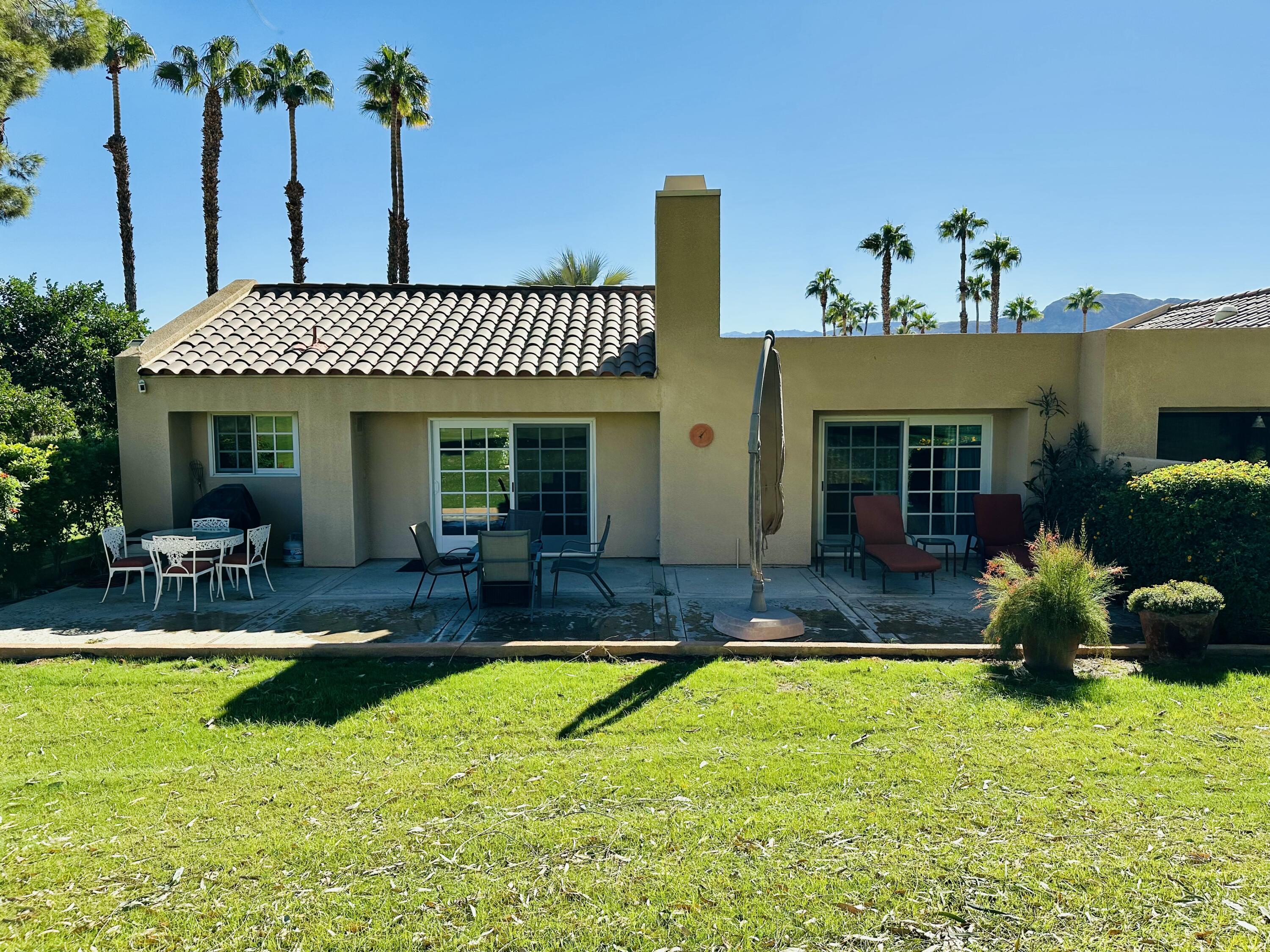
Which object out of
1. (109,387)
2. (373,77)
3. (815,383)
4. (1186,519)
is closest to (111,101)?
(373,77)

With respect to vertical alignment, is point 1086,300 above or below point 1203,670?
above

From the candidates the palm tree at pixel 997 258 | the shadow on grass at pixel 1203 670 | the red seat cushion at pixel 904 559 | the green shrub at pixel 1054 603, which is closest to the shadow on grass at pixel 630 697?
the green shrub at pixel 1054 603

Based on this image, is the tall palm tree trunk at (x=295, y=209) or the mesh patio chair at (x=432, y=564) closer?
the mesh patio chair at (x=432, y=564)

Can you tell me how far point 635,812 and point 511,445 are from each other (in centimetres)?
841

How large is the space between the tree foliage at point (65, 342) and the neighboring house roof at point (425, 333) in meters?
4.64

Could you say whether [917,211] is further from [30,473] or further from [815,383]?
[30,473]

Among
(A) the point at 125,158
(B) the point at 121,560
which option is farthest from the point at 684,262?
(A) the point at 125,158

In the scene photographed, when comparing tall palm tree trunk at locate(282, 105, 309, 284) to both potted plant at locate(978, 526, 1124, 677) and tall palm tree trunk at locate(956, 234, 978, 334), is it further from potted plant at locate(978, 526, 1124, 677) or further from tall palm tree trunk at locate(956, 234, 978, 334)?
tall palm tree trunk at locate(956, 234, 978, 334)

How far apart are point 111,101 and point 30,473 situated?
2298 cm

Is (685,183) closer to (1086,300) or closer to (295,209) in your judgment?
(295,209)

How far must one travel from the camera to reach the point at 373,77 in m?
26.3

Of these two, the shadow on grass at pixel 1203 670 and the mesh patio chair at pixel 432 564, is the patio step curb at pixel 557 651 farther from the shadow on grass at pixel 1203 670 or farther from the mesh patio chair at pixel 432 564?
the mesh patio chair at pixel 432 564

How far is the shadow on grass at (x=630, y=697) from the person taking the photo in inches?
219

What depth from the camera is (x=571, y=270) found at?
23.4 meters
